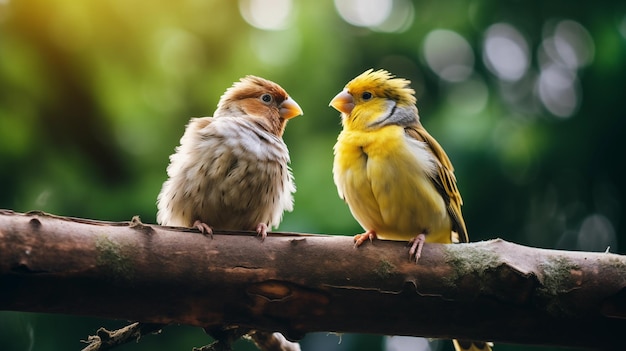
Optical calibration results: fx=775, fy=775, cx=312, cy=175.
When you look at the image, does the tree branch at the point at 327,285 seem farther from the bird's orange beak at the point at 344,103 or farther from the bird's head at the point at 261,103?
the bird's head at the point at 261,103

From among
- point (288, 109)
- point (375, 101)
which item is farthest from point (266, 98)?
point (375, 101)

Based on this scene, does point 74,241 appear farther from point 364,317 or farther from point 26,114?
point 26,114

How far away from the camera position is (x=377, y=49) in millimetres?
7012

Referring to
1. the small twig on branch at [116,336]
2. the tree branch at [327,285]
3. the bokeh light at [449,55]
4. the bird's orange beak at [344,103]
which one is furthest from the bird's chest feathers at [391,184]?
the bokeh light at [449,55]

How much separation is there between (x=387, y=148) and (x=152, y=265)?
159 centimetres

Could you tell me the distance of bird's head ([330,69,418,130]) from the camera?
190 inches

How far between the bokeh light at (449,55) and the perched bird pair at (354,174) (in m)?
2.00

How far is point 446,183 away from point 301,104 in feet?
7.98

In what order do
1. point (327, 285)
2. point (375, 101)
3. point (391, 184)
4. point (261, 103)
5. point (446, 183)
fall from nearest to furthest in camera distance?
point (327, 285) < point (391, 184) < point (446, 183) < point (375, 101) < point (261, 103)

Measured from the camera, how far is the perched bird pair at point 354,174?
14.3 ft

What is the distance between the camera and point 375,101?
16.1 ft

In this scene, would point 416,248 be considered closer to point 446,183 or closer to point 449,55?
point 446,183

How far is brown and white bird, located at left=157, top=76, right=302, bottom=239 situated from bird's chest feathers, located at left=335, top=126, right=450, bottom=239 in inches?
17.6

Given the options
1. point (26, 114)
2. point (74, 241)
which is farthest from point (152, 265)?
point (26, 114)
